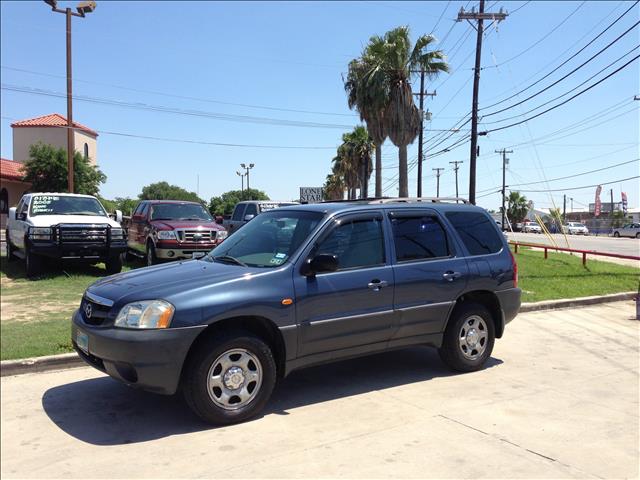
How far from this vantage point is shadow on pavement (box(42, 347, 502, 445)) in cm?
430

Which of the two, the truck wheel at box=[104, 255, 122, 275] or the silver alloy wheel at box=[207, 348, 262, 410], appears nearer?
the silver alloy wheel at box=[207, 348, 262, 410]

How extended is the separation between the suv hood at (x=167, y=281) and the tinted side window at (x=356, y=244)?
726mm

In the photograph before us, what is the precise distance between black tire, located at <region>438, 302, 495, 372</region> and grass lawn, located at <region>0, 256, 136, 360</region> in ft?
12.0

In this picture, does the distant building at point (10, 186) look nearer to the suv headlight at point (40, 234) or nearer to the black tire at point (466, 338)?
the suv headlight at point (40, 234)

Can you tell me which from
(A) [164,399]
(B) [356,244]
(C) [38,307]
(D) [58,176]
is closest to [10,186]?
(D) [58,176]

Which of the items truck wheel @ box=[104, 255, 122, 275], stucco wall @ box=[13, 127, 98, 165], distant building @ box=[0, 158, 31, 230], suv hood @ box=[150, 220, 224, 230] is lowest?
truck wheel @ box=[104, 255, 122, 275]

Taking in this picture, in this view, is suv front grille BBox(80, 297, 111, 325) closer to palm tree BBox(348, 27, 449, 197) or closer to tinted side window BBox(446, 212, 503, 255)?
tinted side window BBox(446, 212, 503, 255)

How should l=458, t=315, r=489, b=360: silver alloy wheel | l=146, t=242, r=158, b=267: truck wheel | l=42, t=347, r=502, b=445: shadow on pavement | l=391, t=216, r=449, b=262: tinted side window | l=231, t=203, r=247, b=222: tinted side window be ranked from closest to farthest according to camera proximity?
l=42, t=347, r=502, b=445: shadow on pavement → l=391, t=216, r=449, b=262: tinted side window → l=458, t=315, r=489, b=360: silver alloy wheel → l=146, t=242, r=158, b=267: truck wheel → l=231, t=203, r=247, b=222: tinted side window

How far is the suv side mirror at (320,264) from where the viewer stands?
15.5ft

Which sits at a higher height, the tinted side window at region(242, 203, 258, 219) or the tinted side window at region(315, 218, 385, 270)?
the tinted side window at region(242, 203, 258, 219)

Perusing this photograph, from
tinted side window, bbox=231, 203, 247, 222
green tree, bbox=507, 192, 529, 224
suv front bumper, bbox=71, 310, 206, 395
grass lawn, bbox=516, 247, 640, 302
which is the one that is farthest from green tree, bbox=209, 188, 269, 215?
suv front bumper, bbox=71, 310, 206, 395

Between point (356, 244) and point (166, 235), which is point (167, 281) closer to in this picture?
point (356, 244)

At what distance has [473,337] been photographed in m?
6.07

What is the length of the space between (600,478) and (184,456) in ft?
9.44
